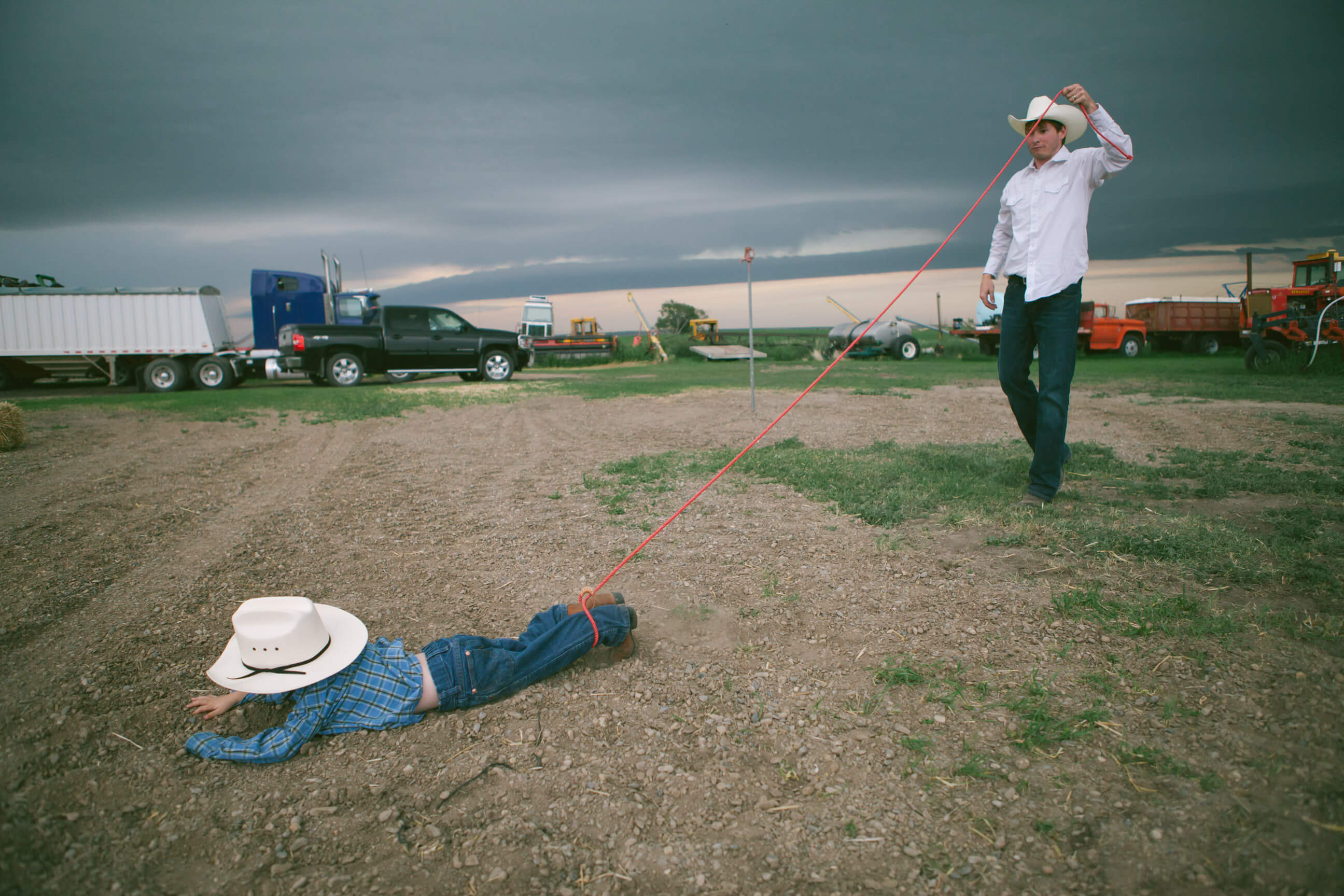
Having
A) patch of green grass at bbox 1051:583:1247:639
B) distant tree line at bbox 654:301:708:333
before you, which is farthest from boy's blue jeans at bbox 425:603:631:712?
distant tree line at bbox 654:301:708:333

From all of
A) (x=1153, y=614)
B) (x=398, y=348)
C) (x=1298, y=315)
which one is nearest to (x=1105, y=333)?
(x=1298, y=315)

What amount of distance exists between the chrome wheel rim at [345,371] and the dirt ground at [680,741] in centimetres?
1350

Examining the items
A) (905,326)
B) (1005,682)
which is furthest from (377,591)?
(905,326)

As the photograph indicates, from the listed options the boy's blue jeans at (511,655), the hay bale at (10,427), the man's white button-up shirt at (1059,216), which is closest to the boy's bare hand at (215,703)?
the boy's blue jeans at (511,655)

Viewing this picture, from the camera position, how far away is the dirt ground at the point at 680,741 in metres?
1.76

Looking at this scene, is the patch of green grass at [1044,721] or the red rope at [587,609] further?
the red rope at [587,609]

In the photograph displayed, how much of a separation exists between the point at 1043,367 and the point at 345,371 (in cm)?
1654

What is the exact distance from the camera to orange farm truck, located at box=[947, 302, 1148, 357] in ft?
76.4

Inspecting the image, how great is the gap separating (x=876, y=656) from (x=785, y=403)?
8.48 metres

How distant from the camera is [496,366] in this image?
1834cm

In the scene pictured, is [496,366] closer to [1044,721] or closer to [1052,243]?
[1052,243]

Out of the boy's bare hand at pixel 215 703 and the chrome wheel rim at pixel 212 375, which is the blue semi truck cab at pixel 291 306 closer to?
the chrome wheel rim at pixel 212 375

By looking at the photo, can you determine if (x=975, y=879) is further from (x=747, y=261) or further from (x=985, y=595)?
(x=747, y=261)

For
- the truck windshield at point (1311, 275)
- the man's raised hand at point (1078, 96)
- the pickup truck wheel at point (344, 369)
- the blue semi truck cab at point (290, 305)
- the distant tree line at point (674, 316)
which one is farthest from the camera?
the distant tree line at point (674, 316)
